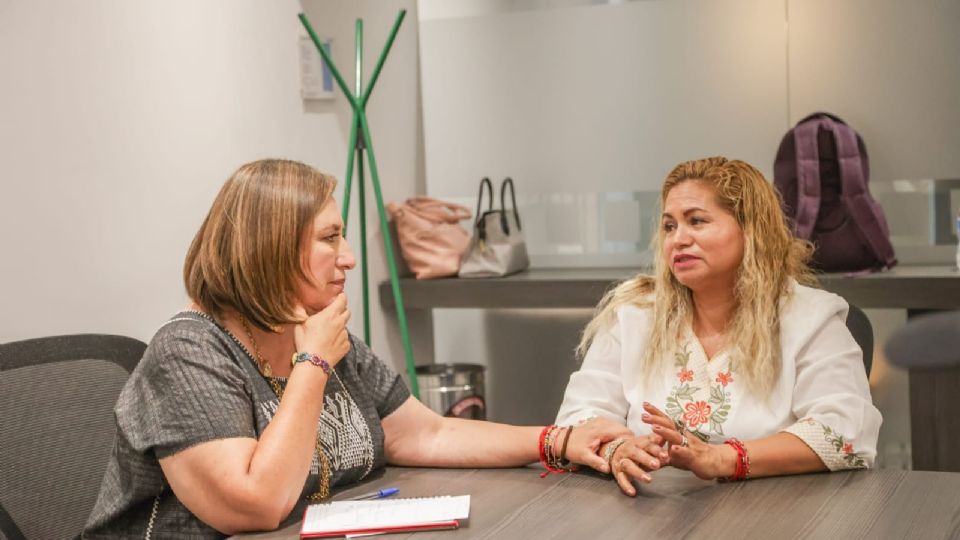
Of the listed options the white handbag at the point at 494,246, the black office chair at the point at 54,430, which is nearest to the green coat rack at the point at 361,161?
the white handbag at the point at 494,246

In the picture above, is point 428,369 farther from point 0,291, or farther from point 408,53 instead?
point 0,291

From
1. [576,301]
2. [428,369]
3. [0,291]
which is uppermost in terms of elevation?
[0,291]

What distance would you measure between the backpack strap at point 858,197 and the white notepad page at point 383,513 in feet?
7.68

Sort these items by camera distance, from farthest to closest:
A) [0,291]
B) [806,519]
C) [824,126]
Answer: [824,126] → [0,291] → [806,519]

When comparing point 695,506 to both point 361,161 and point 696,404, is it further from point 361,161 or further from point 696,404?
point 361,161

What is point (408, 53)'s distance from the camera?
14.9 feet

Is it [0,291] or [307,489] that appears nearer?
[307,489]

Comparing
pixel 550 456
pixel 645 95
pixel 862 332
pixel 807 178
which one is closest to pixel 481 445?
pixel 550 456

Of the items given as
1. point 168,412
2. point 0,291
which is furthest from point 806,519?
point 0,291

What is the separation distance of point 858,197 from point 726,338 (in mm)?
1547

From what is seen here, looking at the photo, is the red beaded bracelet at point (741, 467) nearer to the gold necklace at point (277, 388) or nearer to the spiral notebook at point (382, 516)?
the spiral notebook at point (382, 516)

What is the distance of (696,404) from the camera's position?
2.35 m

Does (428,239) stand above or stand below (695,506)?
above

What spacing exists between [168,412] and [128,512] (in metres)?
0.23
